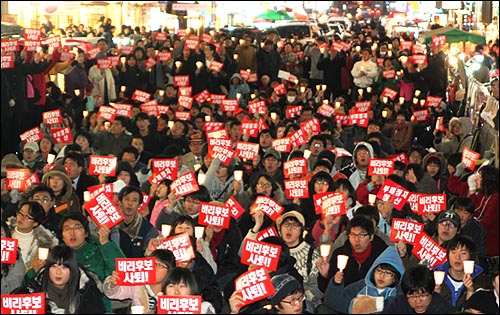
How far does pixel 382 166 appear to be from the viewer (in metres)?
12.1

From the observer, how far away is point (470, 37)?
27.8 meters

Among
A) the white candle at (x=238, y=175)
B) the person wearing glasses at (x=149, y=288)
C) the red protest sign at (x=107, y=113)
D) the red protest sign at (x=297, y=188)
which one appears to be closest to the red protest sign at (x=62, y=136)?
the red protest sign at (x=107, y=113)

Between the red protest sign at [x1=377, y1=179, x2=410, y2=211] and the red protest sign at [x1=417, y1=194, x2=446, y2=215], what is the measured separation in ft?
0.62

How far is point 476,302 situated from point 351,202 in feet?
10.3

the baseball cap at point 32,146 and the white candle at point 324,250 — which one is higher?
the white candle at point 324,250

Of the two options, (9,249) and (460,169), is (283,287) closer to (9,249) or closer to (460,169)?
(9,249)

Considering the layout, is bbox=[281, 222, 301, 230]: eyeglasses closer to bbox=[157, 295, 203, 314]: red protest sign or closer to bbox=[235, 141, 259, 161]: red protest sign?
bbox=[157, 295, 203, 314]: red protest sign

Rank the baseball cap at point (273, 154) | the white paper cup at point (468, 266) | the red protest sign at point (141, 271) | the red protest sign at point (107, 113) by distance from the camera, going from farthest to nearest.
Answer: the red protest sign at point (107, 113), the baseball cap at point (273, 154), the white paper cup at point (468, 266), the red protest sign at point (141, 271)

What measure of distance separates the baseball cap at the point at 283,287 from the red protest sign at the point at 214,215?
82.2 inches

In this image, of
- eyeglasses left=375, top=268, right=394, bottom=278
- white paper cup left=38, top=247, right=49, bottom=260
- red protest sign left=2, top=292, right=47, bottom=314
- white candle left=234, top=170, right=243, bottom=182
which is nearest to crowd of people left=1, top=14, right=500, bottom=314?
eyeglasses left=375, top=268, right=394, bottom=278

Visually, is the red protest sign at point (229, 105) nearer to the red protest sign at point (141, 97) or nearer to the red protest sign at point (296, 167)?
the red protest sign at point (141, 97)

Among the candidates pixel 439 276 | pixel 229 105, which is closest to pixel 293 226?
pixel 439 276

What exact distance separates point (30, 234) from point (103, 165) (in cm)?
278

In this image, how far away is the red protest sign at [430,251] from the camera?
9.20 m
